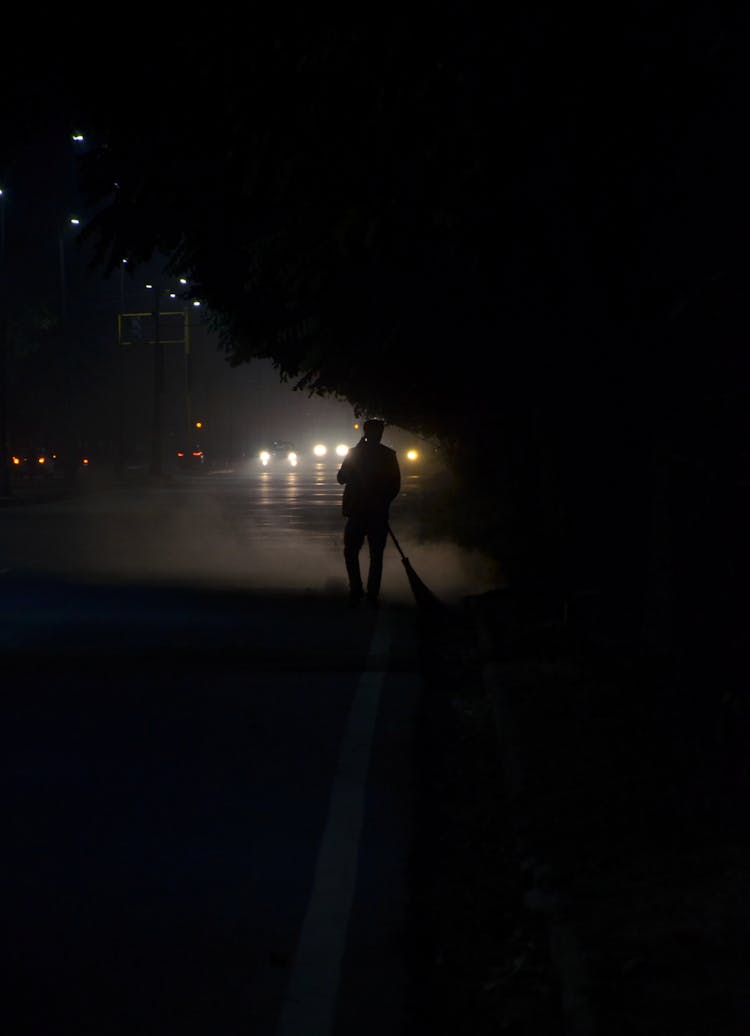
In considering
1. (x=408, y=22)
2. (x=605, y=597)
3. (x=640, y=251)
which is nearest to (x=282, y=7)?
(x=408, y=22)

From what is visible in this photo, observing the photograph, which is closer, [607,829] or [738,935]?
[738,935]

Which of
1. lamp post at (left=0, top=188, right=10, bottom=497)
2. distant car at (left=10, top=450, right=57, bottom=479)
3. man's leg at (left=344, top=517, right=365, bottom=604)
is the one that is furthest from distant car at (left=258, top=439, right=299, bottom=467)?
man's leg at (left=344, top=517, right=365, bottom=604)

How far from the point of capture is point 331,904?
6.57 m

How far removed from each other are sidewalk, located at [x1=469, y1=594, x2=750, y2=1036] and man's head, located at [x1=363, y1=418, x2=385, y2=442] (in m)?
6.08

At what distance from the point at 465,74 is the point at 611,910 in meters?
3.13

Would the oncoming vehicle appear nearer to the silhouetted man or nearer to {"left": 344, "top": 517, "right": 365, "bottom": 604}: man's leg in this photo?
{"left": 344, "top": 517, "right": 365, "bottom": 604}: man's leg

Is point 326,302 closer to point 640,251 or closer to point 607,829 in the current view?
point 640,251

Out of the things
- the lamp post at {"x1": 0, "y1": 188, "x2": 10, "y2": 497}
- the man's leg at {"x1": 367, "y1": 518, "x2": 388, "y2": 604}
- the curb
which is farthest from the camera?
the lamp post at {"x1": 0, "y1": 188, "x2": 10, "y2": 497}

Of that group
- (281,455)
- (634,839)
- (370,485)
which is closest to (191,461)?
(281,455)

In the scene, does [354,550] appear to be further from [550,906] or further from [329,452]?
[329,452]

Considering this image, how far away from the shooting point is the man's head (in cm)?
1773

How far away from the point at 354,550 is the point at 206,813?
1019 cm

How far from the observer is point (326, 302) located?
1139 cm

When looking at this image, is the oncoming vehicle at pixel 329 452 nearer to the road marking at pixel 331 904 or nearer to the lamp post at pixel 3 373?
the lamp post at pixel 3 373
